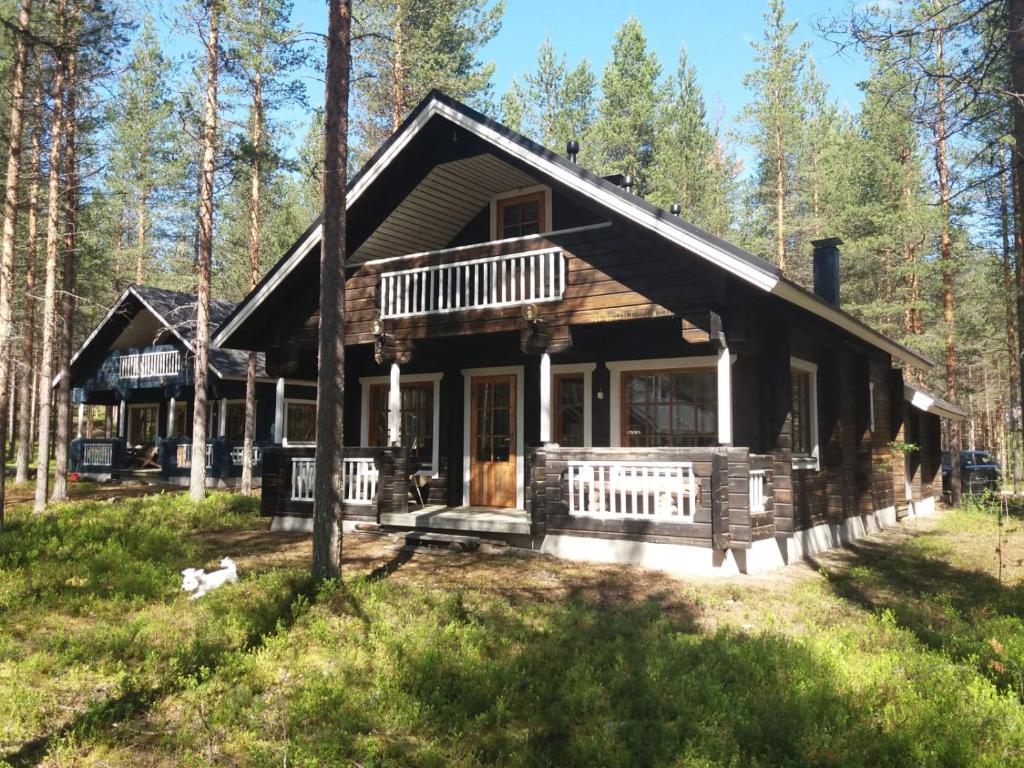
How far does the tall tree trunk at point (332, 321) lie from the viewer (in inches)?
295

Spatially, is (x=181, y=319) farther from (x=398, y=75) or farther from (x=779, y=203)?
(x=779, y=203)

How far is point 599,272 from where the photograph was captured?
9.70 metres

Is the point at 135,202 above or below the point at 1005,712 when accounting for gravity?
above

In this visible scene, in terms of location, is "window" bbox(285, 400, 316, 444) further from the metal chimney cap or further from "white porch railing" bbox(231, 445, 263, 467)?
the metal chimney cap

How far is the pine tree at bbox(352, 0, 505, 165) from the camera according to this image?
23141 millimetres

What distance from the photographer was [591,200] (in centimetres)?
937

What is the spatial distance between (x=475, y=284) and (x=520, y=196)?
2515mm

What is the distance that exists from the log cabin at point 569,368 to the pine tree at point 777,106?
15.8 metres

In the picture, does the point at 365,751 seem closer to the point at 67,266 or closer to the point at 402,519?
the point at 402,519

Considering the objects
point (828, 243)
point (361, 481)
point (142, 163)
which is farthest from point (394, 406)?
point (142, 163)

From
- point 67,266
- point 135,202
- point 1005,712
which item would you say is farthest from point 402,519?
point 135,202

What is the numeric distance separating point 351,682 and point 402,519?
567 centimetres

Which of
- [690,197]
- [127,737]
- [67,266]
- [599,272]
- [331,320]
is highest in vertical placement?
[690,197]

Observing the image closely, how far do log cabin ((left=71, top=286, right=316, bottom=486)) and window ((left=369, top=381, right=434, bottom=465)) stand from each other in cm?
999
